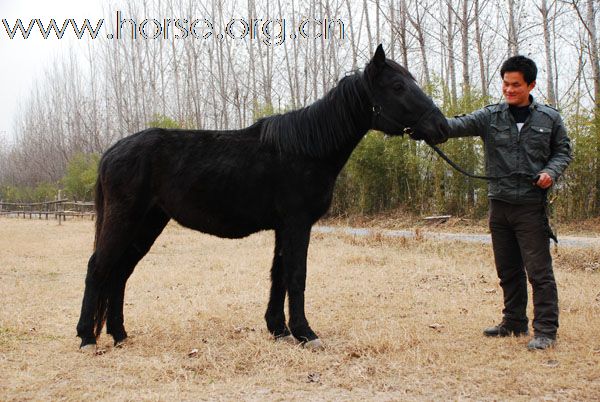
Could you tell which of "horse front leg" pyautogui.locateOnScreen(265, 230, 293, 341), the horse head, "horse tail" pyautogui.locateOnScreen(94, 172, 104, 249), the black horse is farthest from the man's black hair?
"horse tail" pyautogui.locateOnScreen(94, 172, 104, 249)

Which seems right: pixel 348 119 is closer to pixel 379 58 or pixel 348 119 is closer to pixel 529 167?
pixel 379 58

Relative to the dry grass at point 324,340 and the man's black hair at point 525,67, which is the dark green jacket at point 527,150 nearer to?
the man's black hair at point 525,67

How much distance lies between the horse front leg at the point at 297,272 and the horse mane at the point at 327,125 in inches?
26.2

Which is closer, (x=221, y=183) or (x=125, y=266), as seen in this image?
(x=221, y=183)

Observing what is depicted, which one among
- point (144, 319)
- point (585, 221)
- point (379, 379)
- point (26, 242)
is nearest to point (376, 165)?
point (585, 221)

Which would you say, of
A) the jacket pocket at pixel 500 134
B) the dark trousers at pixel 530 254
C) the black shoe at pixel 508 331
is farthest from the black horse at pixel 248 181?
the black shoe at pixel 508 331

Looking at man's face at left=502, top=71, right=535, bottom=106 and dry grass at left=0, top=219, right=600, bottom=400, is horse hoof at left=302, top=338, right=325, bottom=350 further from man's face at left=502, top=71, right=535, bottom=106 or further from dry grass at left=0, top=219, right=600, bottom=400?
man's face at left=502, top=71, right=535, bottom=106

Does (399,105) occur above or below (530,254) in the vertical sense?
above

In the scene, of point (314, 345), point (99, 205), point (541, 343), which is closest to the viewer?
point (541, 343)

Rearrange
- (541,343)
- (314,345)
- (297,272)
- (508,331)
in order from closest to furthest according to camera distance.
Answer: (541,343)
(314,345)
(297,272)
(508,331)

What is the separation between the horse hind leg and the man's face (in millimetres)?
3010

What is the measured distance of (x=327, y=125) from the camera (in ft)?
13.7

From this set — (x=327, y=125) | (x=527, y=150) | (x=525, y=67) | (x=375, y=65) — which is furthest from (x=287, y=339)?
(x=525, y=67)

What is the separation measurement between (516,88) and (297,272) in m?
2.23
